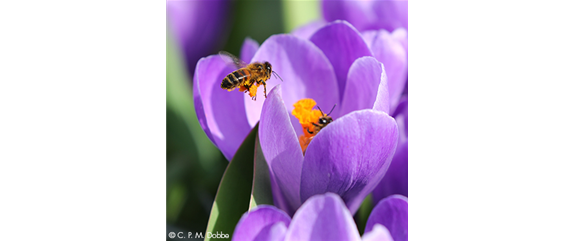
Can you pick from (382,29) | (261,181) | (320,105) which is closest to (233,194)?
(261,181)

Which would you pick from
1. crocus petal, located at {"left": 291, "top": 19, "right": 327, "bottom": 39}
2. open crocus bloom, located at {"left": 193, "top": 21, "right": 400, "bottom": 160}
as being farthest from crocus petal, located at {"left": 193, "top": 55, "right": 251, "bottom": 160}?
crocus petal, located at {"left": 291, "top": 19, "right": 327, "bottom": 39}

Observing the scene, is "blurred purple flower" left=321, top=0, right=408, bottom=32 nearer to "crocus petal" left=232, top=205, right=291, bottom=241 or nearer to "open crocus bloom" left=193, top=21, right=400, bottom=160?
"open crocus bloom" left=193, top=21, right=400, bottom=160

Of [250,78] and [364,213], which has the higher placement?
[250,78]

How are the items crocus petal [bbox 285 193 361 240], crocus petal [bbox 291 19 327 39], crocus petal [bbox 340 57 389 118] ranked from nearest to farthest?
crocus petal [bbox 285 193 361 240]
crocus petal [bbox 340 57 389 118]
crocus petal [bbox 291 19 327 39]

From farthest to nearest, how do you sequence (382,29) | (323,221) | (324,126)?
1. (382,29)
2. (324,126)
3. (323,221)

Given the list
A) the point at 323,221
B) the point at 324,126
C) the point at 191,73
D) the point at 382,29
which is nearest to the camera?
the point at 323,221

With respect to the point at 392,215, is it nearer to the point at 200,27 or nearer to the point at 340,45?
the point at 340,45
